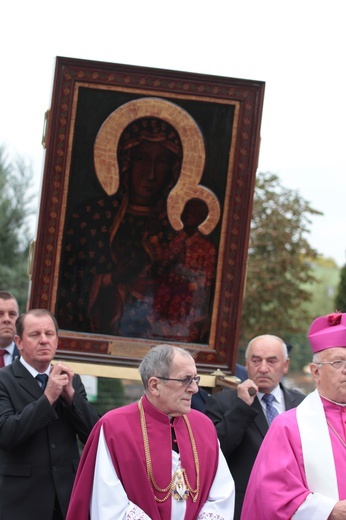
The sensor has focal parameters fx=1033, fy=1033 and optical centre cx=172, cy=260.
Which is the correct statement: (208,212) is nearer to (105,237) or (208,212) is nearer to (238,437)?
(105,237)

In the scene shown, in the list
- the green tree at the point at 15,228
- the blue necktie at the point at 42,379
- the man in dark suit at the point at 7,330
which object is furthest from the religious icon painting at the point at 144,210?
the green tree at the point at 15,228

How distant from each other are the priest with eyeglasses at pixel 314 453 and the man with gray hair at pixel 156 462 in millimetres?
276

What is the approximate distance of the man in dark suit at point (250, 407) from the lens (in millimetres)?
6934

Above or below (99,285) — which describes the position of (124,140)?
above

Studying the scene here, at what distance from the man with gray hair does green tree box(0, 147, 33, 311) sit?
19.2 m

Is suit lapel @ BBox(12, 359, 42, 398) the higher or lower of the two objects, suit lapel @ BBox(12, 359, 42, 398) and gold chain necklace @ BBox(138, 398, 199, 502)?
the higher

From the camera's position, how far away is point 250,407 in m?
6.98

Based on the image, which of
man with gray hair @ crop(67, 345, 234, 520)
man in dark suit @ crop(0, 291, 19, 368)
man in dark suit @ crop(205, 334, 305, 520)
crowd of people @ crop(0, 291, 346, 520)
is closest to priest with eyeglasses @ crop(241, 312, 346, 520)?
crowd of people @ crop(0, 291, 346, 520)

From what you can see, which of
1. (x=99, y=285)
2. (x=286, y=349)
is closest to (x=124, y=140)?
(x=99, y=285)

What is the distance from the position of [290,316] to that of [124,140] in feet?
42.0

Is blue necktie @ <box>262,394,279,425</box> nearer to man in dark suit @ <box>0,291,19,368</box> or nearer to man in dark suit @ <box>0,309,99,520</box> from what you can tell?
man in dark suit @ <box>0,309,99,520</box>

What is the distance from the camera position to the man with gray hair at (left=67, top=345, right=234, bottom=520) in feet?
18.2

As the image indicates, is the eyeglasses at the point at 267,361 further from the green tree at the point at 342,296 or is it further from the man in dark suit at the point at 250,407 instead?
the green tree at the point at 342,296

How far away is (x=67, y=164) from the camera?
8.80 meters
